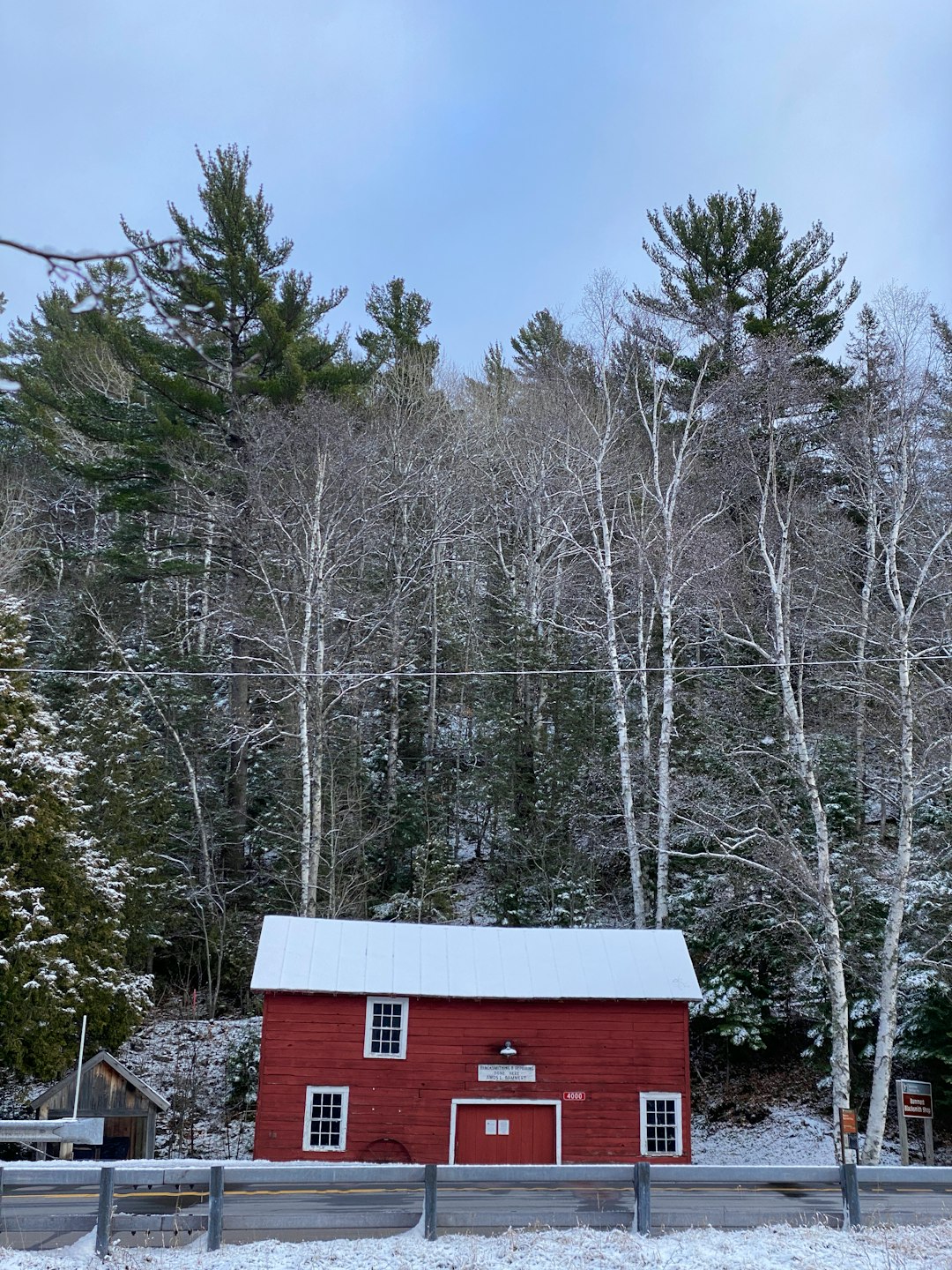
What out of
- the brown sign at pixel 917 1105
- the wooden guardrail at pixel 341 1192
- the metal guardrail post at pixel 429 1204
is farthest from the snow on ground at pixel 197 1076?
the brown sign at pixel 917 1105

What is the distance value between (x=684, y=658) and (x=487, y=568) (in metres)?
8.70

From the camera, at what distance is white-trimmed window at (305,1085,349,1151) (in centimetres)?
1841

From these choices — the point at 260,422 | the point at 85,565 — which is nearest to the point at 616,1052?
the point at 260,422

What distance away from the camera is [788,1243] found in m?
9.75

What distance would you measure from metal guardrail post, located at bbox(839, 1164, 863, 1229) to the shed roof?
485 inches

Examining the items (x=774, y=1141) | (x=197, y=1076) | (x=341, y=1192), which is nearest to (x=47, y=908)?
(x=197, y=1076)

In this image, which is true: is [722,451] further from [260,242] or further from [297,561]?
[260,242]

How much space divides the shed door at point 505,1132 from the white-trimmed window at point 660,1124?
5.33 feet

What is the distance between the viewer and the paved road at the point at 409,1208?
9.95m

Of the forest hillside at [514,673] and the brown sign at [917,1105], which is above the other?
the forest hillside at [514,673]

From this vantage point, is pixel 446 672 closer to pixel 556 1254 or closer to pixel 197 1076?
pixel 197 1076

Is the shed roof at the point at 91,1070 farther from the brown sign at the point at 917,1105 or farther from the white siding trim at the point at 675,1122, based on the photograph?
the brown sign at the point at 917,1105

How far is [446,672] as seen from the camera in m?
27.9

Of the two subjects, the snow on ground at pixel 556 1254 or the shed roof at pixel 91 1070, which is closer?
the snow on ground at pixel 556 1254
